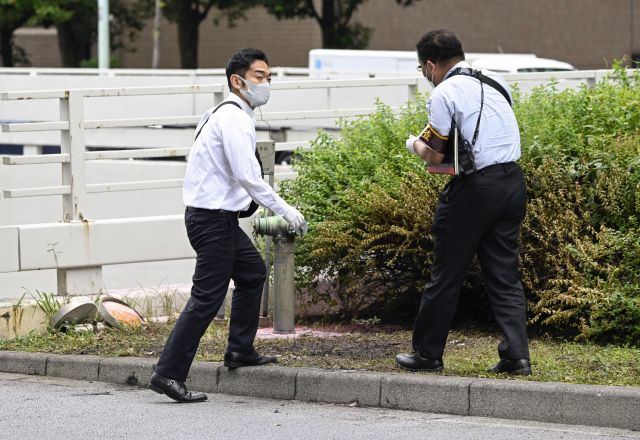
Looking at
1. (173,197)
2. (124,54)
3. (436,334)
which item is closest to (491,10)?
(124,54)

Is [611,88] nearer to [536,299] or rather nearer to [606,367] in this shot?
[536,299]

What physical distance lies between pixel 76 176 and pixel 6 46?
125 feet

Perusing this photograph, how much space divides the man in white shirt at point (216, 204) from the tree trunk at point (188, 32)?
34451 mm

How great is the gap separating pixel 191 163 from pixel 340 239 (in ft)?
5.92

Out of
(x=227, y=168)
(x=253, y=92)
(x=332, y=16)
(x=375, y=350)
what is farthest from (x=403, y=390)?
(x=332, y=16)

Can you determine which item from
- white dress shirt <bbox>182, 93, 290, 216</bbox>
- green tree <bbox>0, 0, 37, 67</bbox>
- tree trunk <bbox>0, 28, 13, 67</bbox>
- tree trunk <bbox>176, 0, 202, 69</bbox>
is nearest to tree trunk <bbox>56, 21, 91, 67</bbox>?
green tree <bbox>0, 0, 37, 67</bbox>

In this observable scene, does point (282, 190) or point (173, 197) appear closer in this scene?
point (282, 190)

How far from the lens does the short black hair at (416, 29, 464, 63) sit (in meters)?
6.98

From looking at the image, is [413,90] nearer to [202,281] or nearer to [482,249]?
[482,249]

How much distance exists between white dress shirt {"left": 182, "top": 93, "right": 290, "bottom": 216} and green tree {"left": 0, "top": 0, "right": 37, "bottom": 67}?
3459cm

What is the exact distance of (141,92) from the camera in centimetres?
1018

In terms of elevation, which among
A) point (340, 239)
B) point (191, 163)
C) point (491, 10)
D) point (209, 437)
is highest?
point (491, 10)

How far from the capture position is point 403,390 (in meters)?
6.88

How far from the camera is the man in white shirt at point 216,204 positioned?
6.97 m
